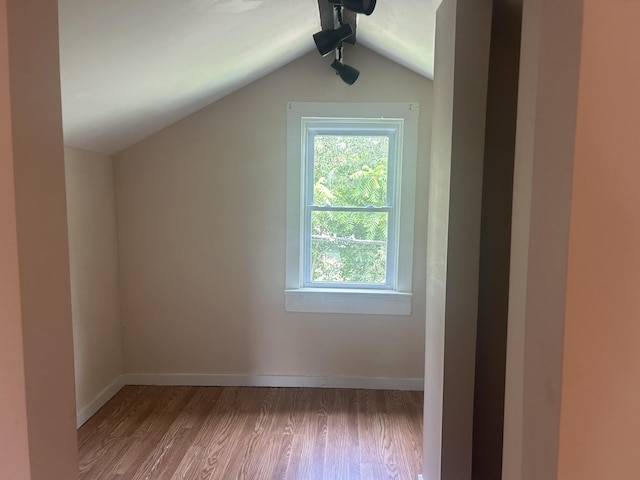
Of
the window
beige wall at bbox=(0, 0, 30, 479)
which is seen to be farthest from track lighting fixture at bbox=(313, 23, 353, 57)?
beige wall at bbox=(0, 0, 30, 479)

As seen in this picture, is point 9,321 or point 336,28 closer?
point 9,321

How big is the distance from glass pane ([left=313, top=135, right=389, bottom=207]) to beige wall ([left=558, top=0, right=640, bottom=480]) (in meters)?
2.26

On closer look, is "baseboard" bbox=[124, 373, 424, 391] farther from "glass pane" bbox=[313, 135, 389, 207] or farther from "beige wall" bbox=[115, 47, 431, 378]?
"glass pane" bbox=[313, 135, 389, 207]

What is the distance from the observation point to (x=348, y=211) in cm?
287

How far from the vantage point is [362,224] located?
9.44 feet

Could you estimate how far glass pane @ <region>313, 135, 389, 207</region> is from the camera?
111 inches

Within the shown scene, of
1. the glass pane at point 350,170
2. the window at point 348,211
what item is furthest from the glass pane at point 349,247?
the glass pane at point 350,170

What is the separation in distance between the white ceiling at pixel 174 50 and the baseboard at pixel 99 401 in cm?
166

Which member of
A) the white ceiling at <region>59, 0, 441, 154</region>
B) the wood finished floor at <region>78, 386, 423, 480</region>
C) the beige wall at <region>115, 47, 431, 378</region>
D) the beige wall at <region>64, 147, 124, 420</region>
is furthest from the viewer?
the beige wall at <region>115, 47, 431, 378</region>

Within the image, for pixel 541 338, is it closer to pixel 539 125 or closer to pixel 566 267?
pixel 566 267

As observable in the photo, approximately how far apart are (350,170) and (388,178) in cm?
29

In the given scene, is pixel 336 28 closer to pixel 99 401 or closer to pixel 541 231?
pixel 541 231

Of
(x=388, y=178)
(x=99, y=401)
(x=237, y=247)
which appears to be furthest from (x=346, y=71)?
(x=99, y=401)

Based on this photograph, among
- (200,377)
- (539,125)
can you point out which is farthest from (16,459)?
(200,377)
